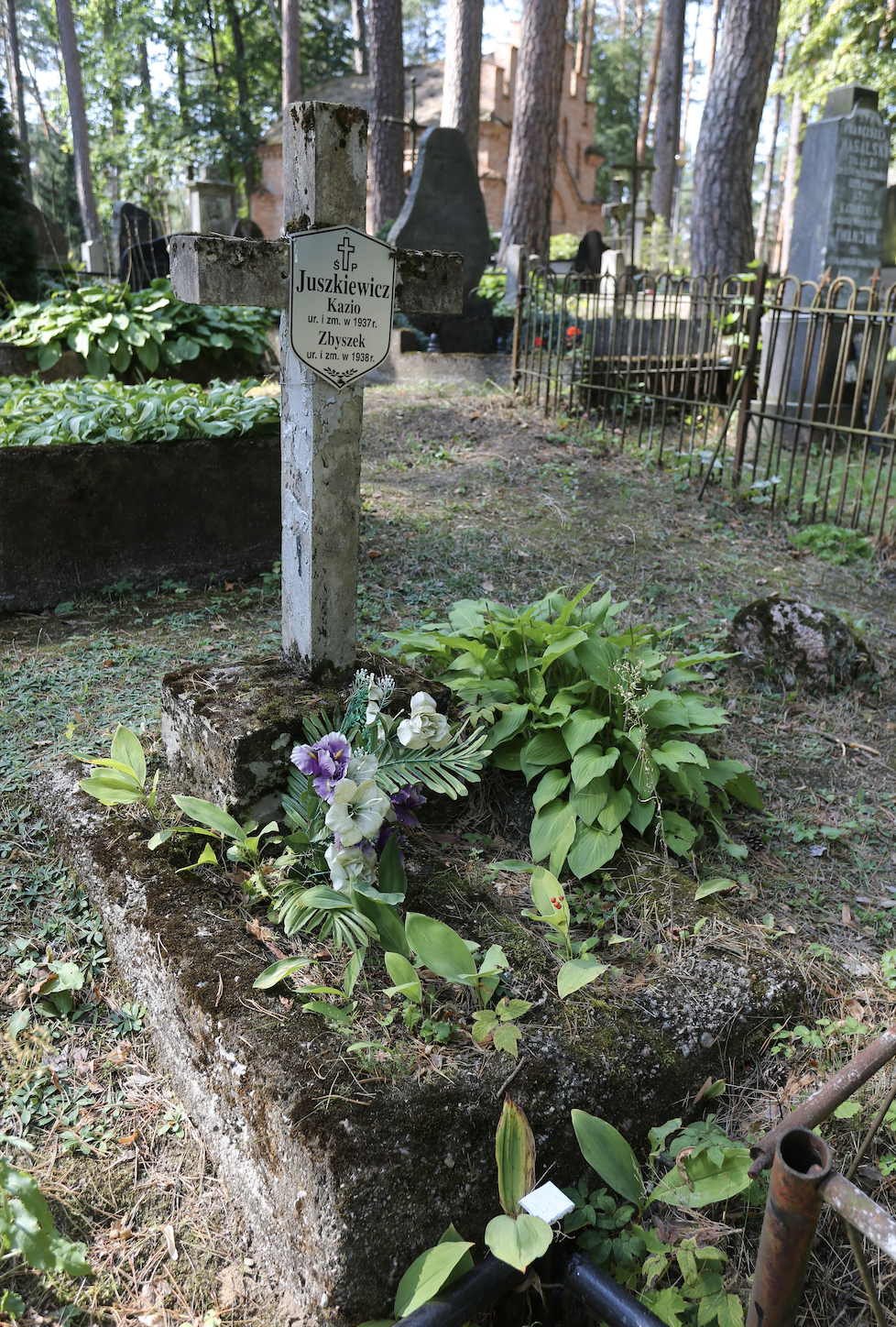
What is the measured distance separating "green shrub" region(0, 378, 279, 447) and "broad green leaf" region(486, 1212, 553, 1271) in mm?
3621

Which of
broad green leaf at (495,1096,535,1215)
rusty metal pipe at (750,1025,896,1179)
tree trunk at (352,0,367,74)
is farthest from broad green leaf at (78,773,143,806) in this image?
tree trunk at (352,0,367,74)

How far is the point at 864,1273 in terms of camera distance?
3.60 feet

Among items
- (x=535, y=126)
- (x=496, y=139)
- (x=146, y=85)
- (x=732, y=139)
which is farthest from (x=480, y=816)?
(x=496, y=139)

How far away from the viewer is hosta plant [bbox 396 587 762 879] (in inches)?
102

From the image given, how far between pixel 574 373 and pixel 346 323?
18.9 feet

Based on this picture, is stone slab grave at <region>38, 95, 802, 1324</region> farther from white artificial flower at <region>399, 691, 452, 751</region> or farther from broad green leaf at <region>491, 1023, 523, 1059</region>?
white artificial flower at <region>399, 691, 452, 751</region>

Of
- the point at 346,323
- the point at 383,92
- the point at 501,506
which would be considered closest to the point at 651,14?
the point at 383,92

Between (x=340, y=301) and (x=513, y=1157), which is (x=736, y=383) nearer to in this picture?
(x=340, y=301)

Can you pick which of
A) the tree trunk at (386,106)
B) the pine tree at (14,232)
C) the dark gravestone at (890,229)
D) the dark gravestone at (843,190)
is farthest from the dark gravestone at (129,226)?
the dark gravestone at (890,229)

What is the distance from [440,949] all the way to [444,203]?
33.3 feet

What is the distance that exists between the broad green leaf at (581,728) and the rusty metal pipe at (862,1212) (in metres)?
1.58

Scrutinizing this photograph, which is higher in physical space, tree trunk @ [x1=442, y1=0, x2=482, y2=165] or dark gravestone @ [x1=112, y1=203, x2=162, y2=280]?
tree trunk @ [x1=442, y1=0, x2=482, y2=165]

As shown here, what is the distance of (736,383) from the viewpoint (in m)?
6.86

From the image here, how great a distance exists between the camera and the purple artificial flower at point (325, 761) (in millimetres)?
2137
